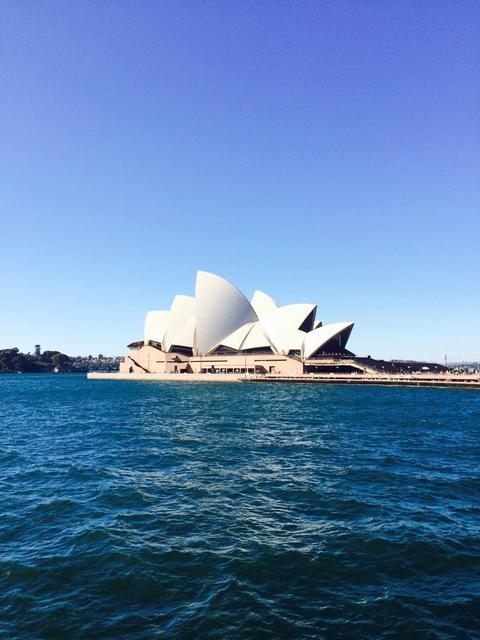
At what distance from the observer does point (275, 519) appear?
11273mm

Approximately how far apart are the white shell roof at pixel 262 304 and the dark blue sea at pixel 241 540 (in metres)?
76.0

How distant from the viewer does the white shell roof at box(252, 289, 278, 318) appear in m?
97.7

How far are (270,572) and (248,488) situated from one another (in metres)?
5.34

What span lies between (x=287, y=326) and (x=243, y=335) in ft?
33.8

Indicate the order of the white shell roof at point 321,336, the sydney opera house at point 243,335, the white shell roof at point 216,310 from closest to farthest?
1. the white shell roof at point 321,336
2. the sydney opera house at point 243,335
3. the white shell roof at point 216,310

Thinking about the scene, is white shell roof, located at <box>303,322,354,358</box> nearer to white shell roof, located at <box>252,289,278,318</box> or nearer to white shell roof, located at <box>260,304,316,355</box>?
white shell roof, located at <box>260,304,316,355</box>

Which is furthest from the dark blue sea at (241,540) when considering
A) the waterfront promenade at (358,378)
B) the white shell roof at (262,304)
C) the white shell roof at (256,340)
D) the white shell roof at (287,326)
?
the white shell roof at (262,304)

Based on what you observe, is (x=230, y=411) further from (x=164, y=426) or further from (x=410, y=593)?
(x=410, y=593)

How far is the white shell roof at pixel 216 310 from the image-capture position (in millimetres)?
87375

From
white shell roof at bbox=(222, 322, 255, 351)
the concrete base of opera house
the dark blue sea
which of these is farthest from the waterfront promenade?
the dark blue sea

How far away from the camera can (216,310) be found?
8938cm

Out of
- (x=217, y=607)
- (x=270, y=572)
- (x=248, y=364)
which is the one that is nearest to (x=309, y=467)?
(x=270, y=572)

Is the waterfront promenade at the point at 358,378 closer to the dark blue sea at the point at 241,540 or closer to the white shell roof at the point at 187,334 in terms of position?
the white shell roof at the point at 187,334

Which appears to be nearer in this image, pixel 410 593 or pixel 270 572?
pixel 410 593
